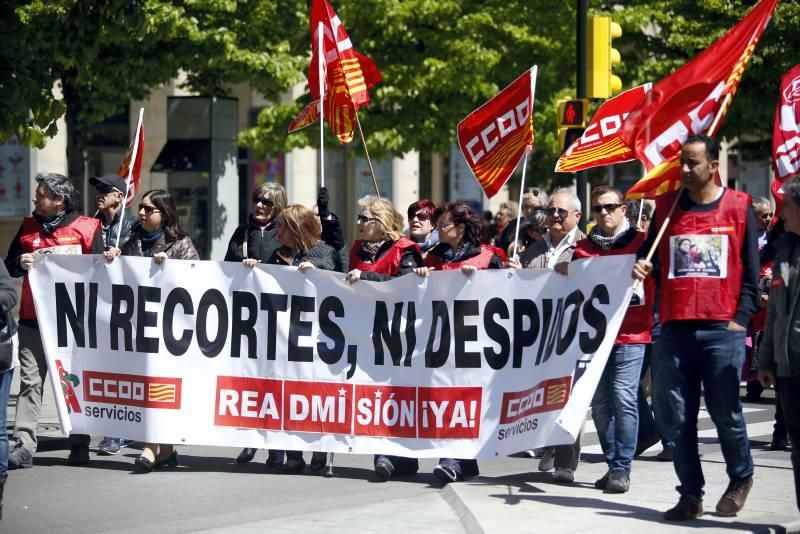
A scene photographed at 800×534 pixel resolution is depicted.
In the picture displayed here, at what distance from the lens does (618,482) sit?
8.48 m

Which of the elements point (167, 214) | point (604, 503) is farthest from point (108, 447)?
point (604, 503)

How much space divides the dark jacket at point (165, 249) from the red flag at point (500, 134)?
201 cm

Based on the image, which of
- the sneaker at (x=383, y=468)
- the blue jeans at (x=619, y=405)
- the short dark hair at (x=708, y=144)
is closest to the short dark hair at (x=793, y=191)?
the short dark hair at (x=708, y=144)

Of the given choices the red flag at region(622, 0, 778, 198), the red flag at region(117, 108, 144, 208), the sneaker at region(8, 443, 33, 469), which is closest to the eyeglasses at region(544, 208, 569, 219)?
the red flag at region(622, 0, 778, 198)

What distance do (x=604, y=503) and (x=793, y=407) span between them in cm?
137

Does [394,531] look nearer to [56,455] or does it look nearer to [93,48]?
[56,455]

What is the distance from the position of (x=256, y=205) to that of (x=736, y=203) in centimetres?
392

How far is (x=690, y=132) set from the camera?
8.09m

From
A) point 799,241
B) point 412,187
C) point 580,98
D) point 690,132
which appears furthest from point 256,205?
point 412,187

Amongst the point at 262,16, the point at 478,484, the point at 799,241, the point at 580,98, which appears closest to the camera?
the point at 799,241

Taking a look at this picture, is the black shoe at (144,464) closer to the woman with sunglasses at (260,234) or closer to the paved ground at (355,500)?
the paved ground at (355,500)

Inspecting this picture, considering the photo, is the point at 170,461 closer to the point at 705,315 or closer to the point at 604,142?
the point at 604,142

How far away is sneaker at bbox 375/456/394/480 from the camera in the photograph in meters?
9.24

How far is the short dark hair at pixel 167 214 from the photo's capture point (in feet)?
33.0
